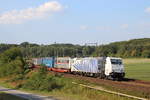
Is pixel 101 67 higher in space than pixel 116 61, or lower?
lower

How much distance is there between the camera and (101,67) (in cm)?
4544

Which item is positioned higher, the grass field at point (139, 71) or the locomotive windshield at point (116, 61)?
the locomotive windshield at point (116, 61)

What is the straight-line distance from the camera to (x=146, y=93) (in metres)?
26.5

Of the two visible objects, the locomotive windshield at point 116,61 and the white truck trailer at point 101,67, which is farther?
the locomotive windshield at point 116,61

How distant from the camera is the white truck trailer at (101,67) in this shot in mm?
41938

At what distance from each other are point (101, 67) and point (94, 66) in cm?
227

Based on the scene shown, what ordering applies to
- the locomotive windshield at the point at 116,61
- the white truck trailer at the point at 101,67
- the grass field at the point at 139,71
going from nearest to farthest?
1. the white truck trailer at the point at 101,67
2. the locomotive windshield at the point at 116,61
3. the grass field at the point at 139,71

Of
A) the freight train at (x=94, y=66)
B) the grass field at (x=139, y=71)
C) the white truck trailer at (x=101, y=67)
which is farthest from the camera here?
the grass field at (x=139, y=71)

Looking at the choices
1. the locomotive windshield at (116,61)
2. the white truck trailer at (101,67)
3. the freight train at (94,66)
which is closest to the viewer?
the white truck trailer at (101,67)

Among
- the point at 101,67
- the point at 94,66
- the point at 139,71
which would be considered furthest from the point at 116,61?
the point at 139,71

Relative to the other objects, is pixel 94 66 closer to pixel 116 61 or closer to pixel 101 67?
pixel 101 67

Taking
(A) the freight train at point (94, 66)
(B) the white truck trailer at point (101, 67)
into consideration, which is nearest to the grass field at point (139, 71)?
(B) the white truck trailer at point (101, 67)

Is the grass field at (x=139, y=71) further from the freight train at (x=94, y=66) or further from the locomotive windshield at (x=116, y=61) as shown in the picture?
the freight train at (x=94, y=66)

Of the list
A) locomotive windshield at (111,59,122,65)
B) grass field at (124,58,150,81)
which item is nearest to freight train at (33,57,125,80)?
locomotive windshield at (111,59,122,65)
